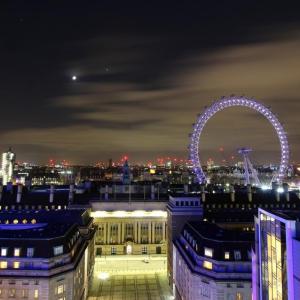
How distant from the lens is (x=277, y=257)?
4641 cm

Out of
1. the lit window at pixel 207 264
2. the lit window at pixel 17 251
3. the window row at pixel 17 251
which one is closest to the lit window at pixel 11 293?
the window row at pixel 17 251

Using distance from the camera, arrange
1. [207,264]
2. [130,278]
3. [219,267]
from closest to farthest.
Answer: [219,267] < [207,264] < [130,278]

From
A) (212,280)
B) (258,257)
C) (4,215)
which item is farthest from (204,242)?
(4,215)

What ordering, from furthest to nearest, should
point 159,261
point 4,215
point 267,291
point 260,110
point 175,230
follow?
1. point 260,110
2. point 159,261
3. point 175,230
4. point 4,215
5. point 267,291

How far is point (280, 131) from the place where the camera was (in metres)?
136

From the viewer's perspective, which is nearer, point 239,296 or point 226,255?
point 239,296

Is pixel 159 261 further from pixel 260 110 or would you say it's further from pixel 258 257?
pixel 258 257

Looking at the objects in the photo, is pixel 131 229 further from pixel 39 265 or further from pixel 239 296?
pixel 239 296

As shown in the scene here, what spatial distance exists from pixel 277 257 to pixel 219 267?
21710 millimetres

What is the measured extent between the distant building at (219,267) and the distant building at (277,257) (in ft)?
34.2

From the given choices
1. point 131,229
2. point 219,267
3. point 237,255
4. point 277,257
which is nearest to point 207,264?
point 219,267

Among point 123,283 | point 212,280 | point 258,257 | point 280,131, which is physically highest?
point 280,131

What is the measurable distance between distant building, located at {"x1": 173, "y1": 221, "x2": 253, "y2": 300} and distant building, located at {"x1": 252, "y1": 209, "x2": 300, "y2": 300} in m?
10.4

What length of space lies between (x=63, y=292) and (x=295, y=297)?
39.9m
